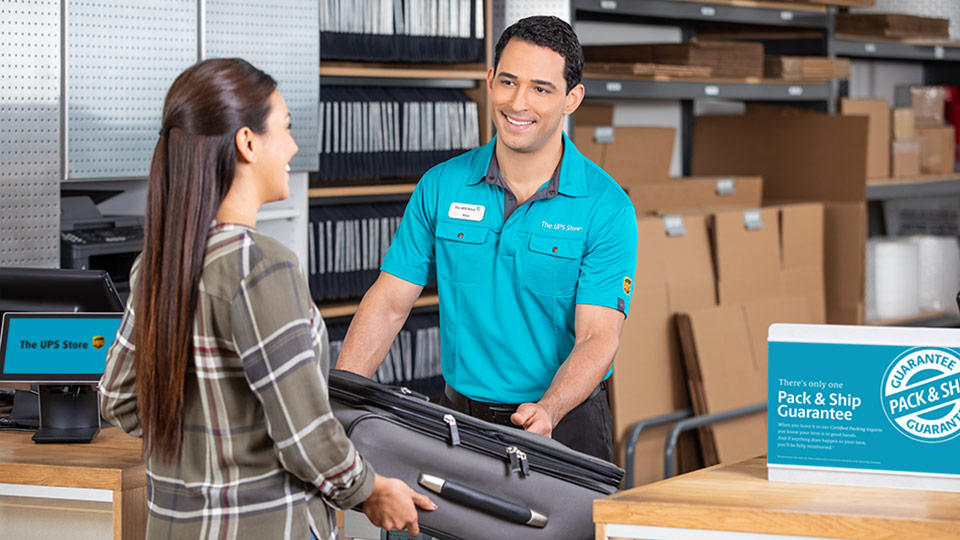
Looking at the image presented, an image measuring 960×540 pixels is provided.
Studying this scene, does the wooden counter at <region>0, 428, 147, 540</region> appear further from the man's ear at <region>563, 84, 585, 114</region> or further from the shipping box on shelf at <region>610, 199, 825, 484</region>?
the shipping box on shelf at <region>610, 199, 825, 484</region>

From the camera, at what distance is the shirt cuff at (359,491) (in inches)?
59.9

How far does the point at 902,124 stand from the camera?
5.21 meters

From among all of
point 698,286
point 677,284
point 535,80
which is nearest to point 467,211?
point 535,80

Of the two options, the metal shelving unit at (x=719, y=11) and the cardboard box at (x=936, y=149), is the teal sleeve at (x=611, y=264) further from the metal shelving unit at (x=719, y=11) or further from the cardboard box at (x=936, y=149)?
the cardboard box at (x=936, y=149)

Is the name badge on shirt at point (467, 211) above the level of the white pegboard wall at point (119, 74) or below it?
below

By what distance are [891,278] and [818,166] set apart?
0.63m

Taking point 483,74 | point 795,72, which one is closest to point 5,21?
point 483,74

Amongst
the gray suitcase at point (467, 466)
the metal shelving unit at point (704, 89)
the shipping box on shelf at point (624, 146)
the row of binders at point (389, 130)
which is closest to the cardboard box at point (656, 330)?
the shipping box on shelf at point (624, 146)

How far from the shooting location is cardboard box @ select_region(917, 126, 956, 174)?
17.7 ft

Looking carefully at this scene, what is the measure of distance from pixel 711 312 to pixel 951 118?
8.38ft

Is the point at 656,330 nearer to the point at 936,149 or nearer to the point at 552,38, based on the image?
the point at 552,38

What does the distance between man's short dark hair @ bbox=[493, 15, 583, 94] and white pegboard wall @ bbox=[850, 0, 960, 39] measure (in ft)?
11.7

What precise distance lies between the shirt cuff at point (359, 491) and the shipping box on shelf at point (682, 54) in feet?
10.8

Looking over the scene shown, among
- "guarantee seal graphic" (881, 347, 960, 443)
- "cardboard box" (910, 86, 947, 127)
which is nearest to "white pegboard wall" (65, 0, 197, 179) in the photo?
"guarantee seal graphic" (881, 347, 960, 443)
